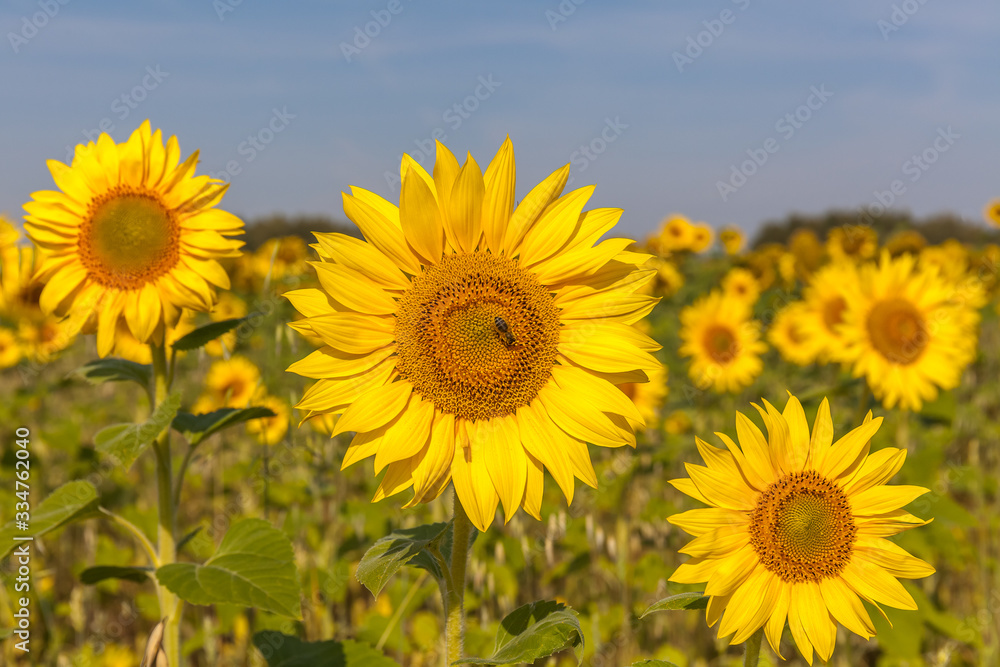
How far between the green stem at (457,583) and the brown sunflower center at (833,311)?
4.65m

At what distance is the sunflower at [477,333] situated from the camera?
80.1 inches

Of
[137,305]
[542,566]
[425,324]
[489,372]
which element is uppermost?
[137,305]

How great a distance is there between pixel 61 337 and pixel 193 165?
29.9 inches

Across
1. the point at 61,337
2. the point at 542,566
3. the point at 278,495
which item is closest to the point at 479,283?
the point at 61,337

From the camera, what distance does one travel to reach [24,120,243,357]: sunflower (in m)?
2.75

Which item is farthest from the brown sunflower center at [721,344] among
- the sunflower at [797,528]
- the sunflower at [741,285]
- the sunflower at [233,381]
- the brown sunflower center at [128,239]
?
the brown sunflower center at [128,239]

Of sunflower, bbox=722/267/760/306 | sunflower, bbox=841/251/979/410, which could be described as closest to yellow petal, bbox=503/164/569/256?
sunflower, bbox=841/251/979/410

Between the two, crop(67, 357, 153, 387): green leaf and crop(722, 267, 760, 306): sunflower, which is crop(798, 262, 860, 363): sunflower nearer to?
crop(722, 267, 760, 306): sunflower

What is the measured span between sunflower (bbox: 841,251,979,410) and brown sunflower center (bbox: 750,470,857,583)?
127 inches

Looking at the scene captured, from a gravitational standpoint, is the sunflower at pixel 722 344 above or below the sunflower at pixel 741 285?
below

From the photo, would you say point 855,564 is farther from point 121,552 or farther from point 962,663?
point 121,552

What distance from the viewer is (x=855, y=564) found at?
2152 mm

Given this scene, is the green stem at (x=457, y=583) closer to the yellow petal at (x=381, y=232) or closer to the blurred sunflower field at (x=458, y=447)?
the blurred sunflower field at (x=458, y=447)

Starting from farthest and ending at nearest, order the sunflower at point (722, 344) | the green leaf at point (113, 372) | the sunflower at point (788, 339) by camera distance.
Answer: the sunflower at point (788, 339) < the sunflower at point (722, 344) < the green leaf at point (113, 372)
